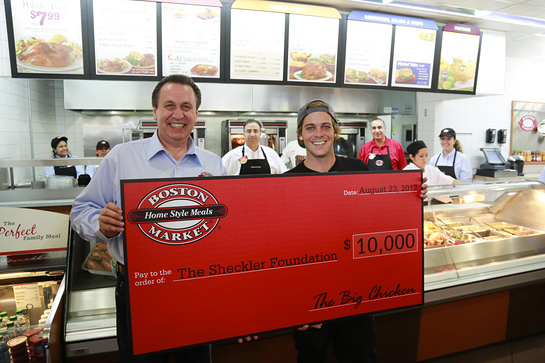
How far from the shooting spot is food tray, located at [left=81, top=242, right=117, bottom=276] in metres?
2.03

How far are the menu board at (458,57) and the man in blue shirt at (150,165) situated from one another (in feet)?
13.4

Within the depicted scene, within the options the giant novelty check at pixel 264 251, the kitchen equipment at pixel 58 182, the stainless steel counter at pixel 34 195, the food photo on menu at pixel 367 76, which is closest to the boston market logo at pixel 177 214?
the giant novelty check at pixel 264 251

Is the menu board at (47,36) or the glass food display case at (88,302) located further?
the menu board at (47,36)

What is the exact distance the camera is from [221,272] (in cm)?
134

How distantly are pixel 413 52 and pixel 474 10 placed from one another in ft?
3.10

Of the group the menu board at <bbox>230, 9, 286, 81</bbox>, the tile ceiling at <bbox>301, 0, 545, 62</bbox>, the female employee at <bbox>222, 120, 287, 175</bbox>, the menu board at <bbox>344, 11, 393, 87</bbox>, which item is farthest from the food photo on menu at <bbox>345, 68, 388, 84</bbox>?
the female employee at <bbox>222, 120, 287, 175</bbox>

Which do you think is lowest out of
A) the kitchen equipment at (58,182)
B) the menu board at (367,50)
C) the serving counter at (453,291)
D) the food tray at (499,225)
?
the serving counter at (453,291)

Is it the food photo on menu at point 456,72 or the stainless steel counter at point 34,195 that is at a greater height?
the food photo on menu at point 456,72

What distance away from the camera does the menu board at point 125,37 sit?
3.41 metres

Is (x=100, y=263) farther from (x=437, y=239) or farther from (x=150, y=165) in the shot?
(x=437, y=239)

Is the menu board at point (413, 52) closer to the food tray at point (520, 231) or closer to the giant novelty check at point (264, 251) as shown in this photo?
the food tray at point (520, 231)

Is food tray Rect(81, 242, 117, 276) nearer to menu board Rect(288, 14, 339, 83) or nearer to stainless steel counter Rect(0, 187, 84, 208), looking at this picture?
stainless steel counter Rect(0, 187, 84, 208)

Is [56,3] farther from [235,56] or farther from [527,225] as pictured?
[527,225]

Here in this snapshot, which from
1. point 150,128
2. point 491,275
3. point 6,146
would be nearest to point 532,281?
point 491,275
